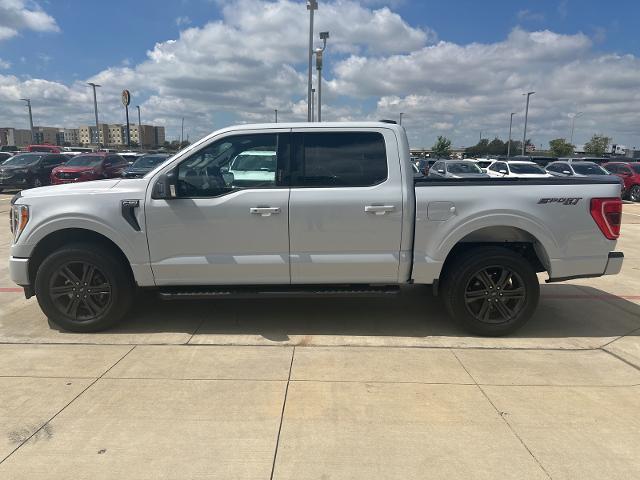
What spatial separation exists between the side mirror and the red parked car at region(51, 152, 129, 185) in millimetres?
14755

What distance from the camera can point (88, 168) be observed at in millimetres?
18219

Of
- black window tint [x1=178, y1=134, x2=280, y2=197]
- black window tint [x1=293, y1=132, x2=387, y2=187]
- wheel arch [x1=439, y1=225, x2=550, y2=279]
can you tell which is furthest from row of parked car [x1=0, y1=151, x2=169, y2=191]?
wheel arch [x1=439, y1=225, x2=550, y2=279]

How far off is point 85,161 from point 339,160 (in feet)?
58.1

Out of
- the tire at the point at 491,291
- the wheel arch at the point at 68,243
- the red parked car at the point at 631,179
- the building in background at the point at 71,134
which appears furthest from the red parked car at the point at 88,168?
the building in background at the point at 71,134

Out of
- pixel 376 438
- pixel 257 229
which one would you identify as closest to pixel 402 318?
pixel 257 229

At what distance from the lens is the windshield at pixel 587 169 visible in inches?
798

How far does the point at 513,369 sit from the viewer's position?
13.0 feet

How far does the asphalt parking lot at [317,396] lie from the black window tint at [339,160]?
58.2 inches

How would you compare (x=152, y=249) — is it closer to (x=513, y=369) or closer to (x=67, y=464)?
(x=67, y=464)

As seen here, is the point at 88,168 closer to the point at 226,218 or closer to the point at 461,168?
the point at 461,168

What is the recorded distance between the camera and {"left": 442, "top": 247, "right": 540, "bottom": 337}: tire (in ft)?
14.4

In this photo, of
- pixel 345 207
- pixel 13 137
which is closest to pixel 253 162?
pixel 345 207

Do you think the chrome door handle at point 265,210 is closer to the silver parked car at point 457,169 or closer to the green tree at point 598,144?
the silver parked car at point 457,169

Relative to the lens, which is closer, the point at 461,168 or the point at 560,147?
the point at 461,168
